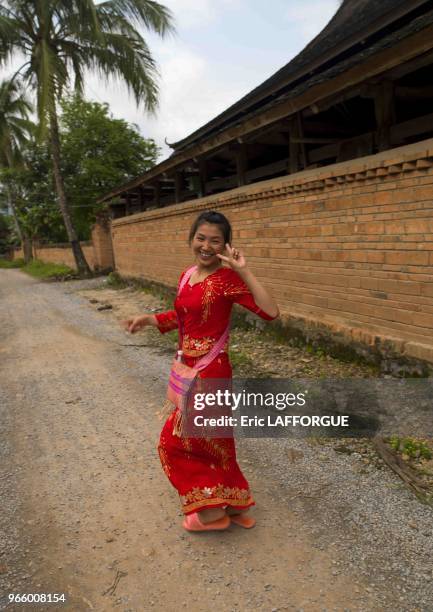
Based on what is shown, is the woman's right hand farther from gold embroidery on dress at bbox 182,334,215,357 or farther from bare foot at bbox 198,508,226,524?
bare foot at bbox 198,508,226,524

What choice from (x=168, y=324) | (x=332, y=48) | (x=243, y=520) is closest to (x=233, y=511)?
(x=243, y=520)

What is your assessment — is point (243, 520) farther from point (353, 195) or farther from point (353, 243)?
point (353, 195)

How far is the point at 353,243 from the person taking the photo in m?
4.46

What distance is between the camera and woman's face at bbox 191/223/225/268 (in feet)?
6.73

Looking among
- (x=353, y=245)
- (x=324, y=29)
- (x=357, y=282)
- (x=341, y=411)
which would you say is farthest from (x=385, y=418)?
(x=324, y=29)

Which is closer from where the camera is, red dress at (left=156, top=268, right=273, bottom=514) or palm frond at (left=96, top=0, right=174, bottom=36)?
red dress at (left=156, top=268, right=273, bottom=514)

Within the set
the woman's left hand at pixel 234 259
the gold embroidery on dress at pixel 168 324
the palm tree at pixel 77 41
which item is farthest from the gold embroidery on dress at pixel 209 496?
the palm tree at pixel 77 41

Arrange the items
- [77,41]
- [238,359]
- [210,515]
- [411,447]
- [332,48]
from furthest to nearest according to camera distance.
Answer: [77,41]
[332,48]
[238,359]
[411,447]
[210,515]

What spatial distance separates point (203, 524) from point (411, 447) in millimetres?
1644

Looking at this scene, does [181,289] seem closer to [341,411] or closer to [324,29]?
[341,411]

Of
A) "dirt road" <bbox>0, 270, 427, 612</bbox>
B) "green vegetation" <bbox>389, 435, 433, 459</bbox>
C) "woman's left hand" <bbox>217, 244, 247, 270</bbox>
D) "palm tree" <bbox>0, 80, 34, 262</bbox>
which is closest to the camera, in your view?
"dirt road" <bbox>0, 270, 427, 612</bbox>

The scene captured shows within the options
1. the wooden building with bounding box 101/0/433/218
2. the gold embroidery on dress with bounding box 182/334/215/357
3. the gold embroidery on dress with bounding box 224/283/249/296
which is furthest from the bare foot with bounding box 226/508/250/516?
the wooden building with bounding box 101/0/433/218

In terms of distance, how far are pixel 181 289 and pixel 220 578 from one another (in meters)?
1.38

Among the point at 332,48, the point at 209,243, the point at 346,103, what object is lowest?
the point at 209,243
